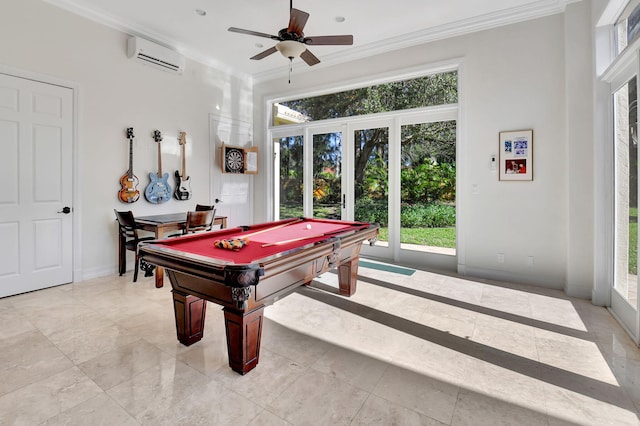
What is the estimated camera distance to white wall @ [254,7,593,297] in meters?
3.52

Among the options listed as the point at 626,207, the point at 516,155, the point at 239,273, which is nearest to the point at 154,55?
the point at 239,273

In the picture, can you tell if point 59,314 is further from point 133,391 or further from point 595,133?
point 595,133

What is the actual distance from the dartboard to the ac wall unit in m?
Answer: 1.47

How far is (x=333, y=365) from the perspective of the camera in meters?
2.15

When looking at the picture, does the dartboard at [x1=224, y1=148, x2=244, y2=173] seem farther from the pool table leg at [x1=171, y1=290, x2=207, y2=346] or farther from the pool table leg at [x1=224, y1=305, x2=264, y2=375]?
the pool table leg at [x1=224, y1=305, x2=264, y2=375]

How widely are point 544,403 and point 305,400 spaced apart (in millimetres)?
1330

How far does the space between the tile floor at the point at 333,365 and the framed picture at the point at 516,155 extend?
5.00ft

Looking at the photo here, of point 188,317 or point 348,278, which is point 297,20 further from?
point 188,317

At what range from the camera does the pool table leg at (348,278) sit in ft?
11.2

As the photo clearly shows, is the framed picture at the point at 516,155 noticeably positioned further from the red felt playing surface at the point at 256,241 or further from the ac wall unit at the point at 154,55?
the ac wall unit at the point at 154,55

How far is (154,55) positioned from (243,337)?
4276 mm

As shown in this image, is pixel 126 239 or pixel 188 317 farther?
pixel 126 239

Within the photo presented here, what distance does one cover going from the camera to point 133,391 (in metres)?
1.86

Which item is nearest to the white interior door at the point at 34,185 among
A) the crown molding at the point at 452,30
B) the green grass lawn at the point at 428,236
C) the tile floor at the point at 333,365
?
the tile floor at the point at 333,365
